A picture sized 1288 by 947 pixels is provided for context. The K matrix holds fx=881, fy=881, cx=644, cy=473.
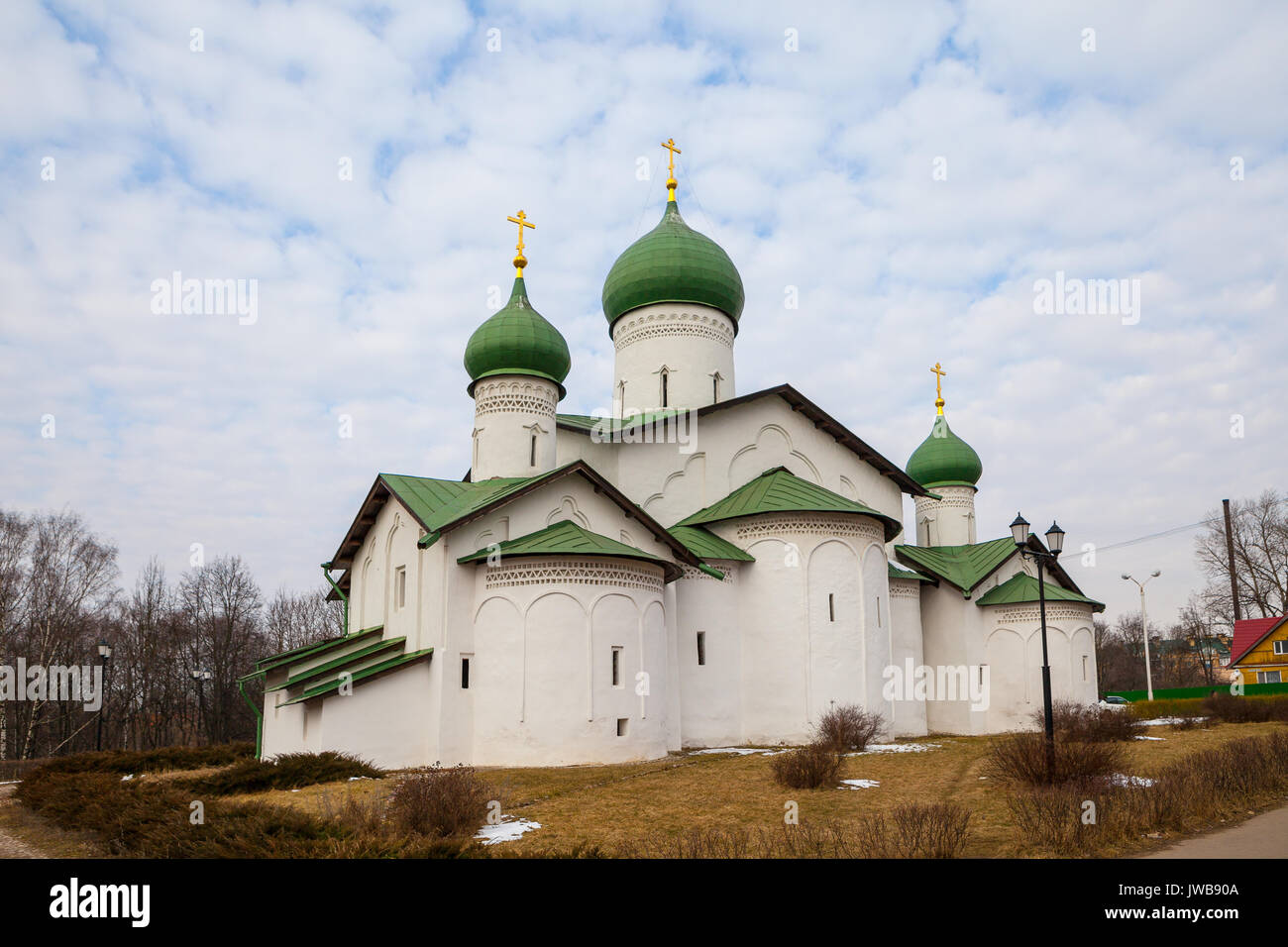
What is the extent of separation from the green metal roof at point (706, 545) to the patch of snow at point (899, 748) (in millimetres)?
4872

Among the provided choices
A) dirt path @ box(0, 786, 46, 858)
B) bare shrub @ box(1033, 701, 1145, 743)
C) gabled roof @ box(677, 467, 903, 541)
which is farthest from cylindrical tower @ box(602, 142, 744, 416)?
dirt path @ box(0, 786, 46, 858)

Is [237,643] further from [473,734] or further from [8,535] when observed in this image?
[473,734]

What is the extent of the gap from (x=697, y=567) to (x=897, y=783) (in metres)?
7.60

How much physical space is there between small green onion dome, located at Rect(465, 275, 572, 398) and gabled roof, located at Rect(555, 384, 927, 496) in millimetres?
2426

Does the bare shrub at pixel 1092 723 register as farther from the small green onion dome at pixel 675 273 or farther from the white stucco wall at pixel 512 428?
the small green onion dome at pixel 675 273

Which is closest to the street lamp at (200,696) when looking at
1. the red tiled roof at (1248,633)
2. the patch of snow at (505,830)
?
the patch of snow at (505,830)

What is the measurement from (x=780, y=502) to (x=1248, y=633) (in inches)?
1302

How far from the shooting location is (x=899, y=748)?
17859 millimetres

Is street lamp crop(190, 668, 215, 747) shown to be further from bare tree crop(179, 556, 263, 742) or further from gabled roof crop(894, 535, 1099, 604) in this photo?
gabled roof crop(894, 535, 1099, 604)

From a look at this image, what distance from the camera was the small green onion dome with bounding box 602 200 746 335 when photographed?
2492cm

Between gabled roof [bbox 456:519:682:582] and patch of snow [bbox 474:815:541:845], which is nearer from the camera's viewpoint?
patch of snow [bbox 474:815:541:845]

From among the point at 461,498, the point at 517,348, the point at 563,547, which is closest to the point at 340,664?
the point at 461,498

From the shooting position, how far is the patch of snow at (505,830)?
28.5ft
